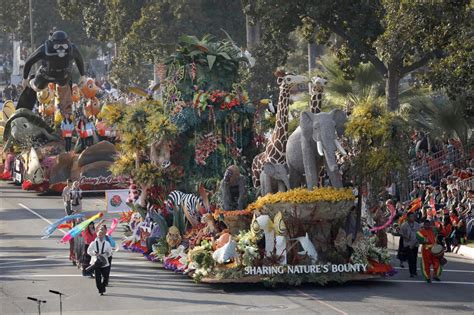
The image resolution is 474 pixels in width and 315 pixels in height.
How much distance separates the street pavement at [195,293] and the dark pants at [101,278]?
187 millimetres

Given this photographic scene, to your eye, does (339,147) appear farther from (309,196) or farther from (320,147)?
(309,196)

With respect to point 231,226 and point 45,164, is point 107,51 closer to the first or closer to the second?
point 45,164

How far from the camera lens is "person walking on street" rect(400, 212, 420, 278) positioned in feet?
90.8

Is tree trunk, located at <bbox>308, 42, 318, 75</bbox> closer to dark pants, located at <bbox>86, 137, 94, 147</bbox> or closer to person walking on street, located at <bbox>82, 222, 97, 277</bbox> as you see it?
dark pants, located at <bbox>86, 137, 94, 147</bbox>

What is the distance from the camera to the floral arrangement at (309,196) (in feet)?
83.8

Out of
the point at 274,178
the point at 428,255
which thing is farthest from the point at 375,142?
the point at 428,255

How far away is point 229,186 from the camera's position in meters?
27.8

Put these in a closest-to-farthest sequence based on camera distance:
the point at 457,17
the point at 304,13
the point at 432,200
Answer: the point at 457,17 → the point at 432,200 → the point at 304,13

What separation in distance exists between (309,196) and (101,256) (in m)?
4.33

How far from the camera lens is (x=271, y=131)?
30375mm

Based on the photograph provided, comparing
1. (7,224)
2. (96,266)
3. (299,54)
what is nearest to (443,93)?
(7,224)

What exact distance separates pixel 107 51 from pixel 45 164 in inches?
2584

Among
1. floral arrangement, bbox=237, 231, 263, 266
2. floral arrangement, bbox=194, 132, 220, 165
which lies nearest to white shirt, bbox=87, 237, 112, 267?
floral arrangement, bbox=237, 231, 263, 266

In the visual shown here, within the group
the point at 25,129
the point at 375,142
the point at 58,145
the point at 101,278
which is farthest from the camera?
the point at 25,129
